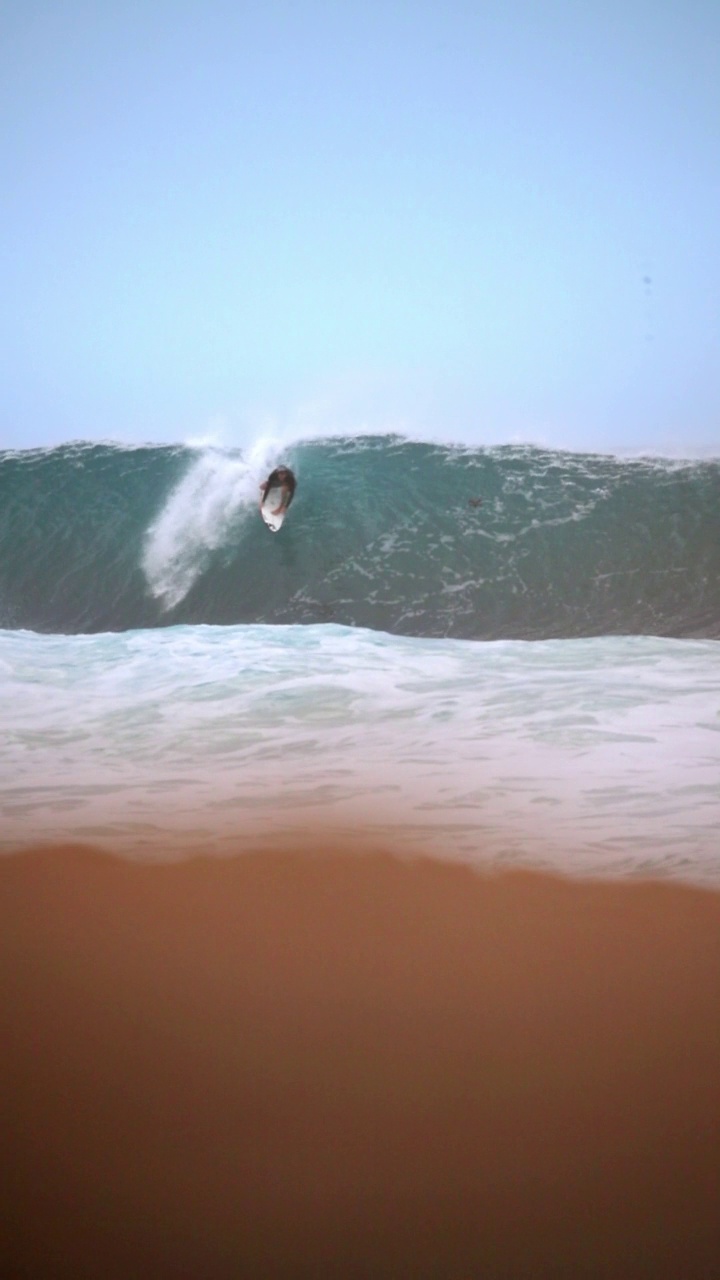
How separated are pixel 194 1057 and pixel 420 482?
1170 mm

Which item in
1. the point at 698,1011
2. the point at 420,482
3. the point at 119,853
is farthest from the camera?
the point at 420,482

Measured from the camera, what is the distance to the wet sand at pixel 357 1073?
1.57 m

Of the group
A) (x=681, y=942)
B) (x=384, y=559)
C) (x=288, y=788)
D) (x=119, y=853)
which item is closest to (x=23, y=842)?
(x=119, y=853)

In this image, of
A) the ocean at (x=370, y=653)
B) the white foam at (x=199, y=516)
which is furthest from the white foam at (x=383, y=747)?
the white foam at (x=199, y=516)

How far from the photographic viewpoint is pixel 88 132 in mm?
2344

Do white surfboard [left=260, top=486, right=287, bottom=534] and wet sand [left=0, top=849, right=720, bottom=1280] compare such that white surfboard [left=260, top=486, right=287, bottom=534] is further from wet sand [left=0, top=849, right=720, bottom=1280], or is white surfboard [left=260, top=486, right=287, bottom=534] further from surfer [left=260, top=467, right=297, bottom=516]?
wet sand [left=0, top=849, right=720, bottom=1280]

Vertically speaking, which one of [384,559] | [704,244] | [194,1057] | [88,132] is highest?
[88,132]

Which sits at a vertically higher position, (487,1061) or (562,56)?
(562,56)

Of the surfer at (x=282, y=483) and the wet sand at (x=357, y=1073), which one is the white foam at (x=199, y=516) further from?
the wet sand at (x=357, y=1073)

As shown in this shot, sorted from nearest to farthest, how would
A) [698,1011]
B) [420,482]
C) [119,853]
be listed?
[698,1011], [119,853], [420,482]

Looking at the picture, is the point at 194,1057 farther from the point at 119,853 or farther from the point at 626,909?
the point at 626,909

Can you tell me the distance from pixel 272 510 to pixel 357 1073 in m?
1.12

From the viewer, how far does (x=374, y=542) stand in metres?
2.26

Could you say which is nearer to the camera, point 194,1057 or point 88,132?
point 194,1057
